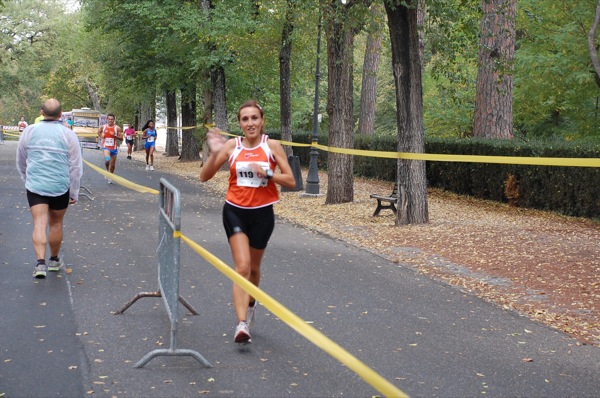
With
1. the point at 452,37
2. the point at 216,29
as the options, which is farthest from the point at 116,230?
the point at 216,29

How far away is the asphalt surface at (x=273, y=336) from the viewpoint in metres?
5.88

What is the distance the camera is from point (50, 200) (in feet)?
31.8

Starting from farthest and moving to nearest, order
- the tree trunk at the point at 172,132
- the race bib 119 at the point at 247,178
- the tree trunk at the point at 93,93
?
the tree trunk at the point at 93,93
the tree trunk at the point at 172,132
the race bib 119 at the point at 247,178

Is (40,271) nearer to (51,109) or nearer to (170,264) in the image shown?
(51,109)

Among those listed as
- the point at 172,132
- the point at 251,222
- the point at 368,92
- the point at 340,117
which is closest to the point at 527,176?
Result: the point at 340,117

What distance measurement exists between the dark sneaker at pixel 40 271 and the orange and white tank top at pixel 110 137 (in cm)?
1395

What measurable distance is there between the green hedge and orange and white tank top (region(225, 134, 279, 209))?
10835 mm

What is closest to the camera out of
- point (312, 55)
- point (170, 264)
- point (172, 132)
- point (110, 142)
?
point (170, 264)

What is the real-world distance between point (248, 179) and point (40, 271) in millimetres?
3737

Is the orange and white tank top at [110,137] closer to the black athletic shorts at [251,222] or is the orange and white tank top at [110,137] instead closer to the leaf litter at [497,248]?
the leaf litter at [497,248]

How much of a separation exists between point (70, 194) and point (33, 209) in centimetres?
48

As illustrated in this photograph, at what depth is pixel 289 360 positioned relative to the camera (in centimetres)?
647

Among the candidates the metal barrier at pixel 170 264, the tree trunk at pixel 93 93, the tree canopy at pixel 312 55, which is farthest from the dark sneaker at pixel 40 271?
the tree trunk at pixel 93 93

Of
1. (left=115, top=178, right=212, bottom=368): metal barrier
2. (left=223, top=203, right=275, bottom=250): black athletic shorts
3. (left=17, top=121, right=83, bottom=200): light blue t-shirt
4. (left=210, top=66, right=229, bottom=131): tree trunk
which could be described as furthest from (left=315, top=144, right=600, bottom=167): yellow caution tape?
(left=210, top=66, right=229, bottom=131): tree trunk
